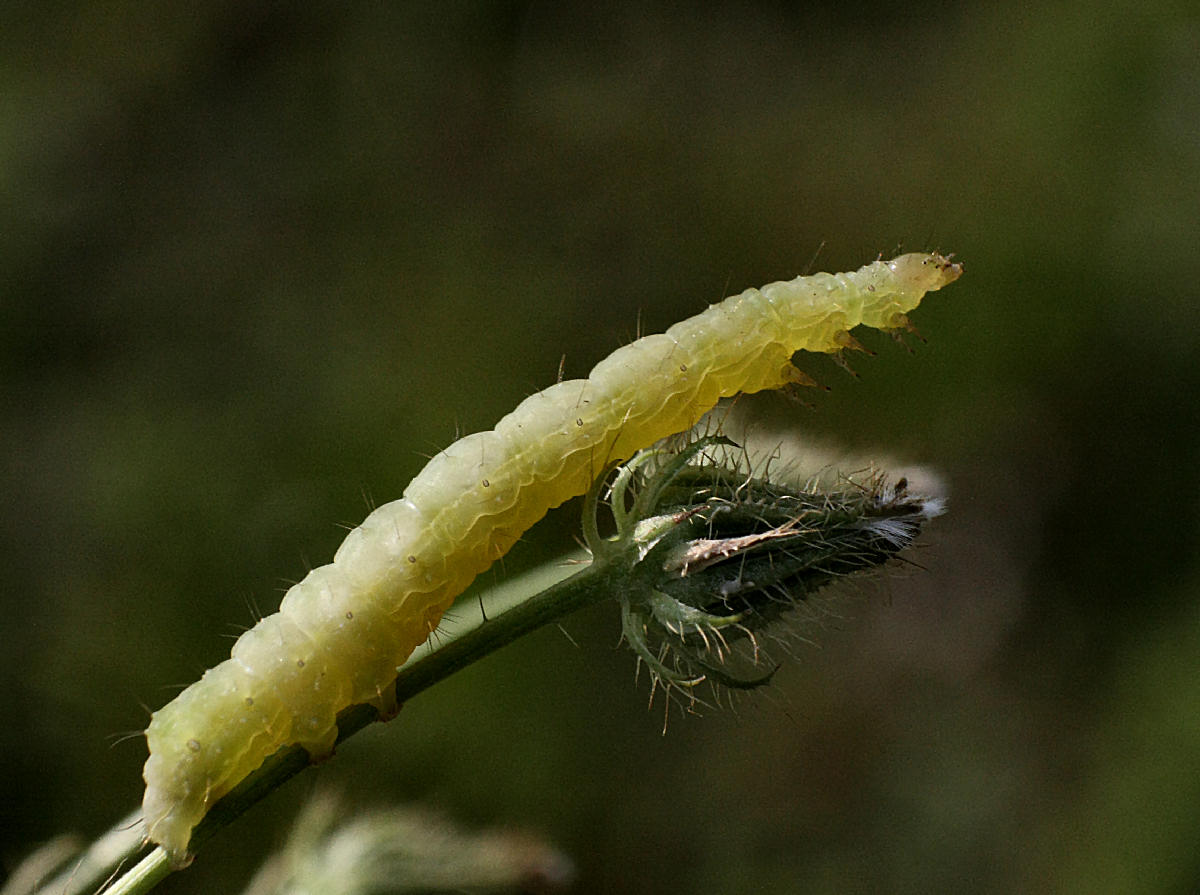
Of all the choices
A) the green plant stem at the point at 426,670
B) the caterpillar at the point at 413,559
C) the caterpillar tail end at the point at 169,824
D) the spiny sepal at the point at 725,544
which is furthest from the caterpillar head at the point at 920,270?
the caterpillar tail end at the point at 169,824

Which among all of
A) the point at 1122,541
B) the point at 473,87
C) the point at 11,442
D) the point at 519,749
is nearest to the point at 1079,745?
the point at 1122,541

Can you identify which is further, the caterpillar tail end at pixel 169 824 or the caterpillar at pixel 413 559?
the caterpillar at pixel 413 559

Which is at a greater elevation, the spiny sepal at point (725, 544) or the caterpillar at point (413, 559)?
the caterpillar at point (413, 559)

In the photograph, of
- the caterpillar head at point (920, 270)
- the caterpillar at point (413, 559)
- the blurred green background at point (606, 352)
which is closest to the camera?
the caterpillar at point (413, 559)

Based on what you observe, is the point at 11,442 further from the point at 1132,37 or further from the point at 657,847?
the point at 1132,37

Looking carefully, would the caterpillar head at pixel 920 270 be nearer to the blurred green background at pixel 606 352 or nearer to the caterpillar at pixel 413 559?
the caterpillar at pixel 413 559

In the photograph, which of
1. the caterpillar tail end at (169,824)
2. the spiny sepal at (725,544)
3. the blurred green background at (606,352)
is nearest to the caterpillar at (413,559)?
the caterpillar tail end at (169,824)

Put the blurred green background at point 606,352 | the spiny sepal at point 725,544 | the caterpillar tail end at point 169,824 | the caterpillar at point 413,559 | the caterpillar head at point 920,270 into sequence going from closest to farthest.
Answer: the caterpillar tail end at point 169,824
the caterpillar at point 413,559
the spiny sepal at point 725,544
the caterpillar head at point 920,270
the blurred green background at point 606,352

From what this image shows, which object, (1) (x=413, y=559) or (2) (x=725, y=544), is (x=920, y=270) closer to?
(2) (x=725, y=544)

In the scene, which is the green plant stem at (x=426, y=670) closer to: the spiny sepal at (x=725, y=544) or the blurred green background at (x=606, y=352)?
the spiny sepal at (x=725, y=544)
